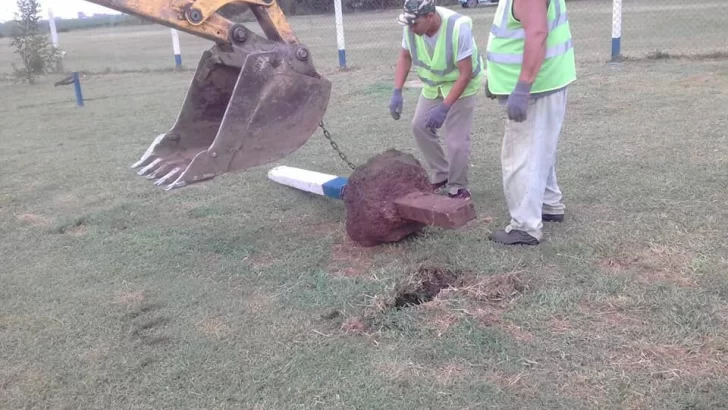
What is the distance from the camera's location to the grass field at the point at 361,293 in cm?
270

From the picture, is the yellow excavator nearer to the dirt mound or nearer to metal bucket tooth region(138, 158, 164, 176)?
metal bucket tooth region(138, 158, 164, 176)

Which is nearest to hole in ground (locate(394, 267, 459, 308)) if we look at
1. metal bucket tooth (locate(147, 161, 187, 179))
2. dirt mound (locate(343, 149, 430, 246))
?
dirt mound (locate(343, 149, 430, 246))

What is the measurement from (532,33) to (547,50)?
0.73ft

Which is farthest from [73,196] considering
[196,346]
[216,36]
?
[196,346]

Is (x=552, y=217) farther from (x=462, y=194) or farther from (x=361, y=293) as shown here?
(x=361, y=293)

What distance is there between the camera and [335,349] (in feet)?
9.74

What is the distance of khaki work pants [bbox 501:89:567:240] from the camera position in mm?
3785

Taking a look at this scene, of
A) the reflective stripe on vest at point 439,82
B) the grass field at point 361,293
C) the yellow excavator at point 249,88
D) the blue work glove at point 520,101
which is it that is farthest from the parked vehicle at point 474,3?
the blue work glove at point 520,101

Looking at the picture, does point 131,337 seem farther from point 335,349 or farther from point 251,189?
point 251,189

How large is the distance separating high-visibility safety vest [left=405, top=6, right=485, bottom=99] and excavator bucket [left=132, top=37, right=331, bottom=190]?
0.80m

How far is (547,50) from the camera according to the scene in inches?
145

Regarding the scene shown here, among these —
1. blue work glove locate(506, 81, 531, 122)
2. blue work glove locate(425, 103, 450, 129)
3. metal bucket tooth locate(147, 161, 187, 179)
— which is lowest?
metal bucket tooth locate(147, 161, 187, 179)

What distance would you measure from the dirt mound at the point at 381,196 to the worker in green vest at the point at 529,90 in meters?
0.52

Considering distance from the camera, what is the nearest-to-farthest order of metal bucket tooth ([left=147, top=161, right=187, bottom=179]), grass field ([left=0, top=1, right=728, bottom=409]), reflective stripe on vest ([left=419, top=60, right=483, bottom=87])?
grass field ([left=0, top=1, right=728, bottom=409]) < metal bucket tooth ([left=147, top=161, right=187, bottom=179]) < reflective stripe on vest ([left=419, top=60, right=483, bottom=87])
